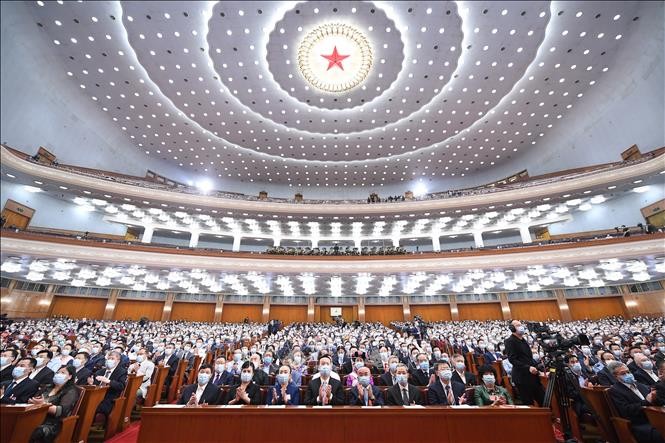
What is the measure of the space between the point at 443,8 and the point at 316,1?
5.25 meters

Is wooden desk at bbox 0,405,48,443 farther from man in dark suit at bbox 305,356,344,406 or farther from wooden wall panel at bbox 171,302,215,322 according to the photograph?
wooden wall panel at bbox 171,302,215,322

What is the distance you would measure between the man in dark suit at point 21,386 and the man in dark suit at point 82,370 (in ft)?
2.53

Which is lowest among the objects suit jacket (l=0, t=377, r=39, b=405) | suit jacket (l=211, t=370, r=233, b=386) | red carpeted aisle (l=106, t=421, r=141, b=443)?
red carpeted aisle (l=106, t=421, r=141, b=443)

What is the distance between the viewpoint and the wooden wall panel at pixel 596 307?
53.8ft

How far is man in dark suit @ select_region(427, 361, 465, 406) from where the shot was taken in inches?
146

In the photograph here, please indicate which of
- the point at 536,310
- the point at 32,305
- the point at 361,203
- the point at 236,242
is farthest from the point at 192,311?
the point at 536,310

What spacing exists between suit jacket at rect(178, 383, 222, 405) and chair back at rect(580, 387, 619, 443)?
474cm

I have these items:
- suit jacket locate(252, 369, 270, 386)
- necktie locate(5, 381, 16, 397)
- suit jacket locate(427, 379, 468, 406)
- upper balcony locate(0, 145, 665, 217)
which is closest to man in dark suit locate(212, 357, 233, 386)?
suit jacket locate(252, 369, 270, 386)

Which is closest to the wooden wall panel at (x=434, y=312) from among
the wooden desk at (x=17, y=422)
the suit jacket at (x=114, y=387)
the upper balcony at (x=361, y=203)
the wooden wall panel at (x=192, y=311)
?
the upper balcony at (x=361, y=203)

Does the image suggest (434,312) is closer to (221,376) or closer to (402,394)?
(402,394)

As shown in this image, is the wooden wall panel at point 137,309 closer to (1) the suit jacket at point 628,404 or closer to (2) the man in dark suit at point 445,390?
(2) the man in dark suit at point 445,390

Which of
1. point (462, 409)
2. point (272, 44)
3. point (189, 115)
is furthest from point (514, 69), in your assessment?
point (189, 115)

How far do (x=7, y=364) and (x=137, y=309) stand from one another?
58.6 feet

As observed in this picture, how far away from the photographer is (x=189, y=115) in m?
17.6
